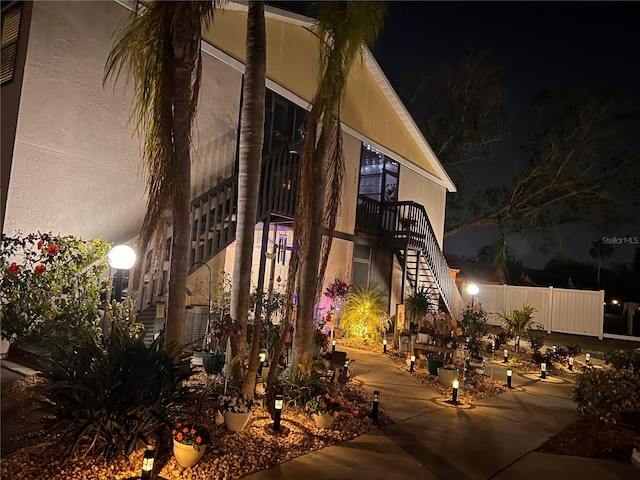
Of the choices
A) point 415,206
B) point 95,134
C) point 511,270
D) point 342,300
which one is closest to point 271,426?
point 95,134

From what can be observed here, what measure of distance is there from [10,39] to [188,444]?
20.1 ft

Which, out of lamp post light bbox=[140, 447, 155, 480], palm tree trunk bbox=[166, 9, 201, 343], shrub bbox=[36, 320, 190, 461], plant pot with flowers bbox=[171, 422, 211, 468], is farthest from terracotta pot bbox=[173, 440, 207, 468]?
palm tree trunk bbox=[166, 9, 201, 343]

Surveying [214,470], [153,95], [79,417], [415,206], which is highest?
[415,206]

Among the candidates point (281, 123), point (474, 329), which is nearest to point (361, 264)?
point (474, 329)

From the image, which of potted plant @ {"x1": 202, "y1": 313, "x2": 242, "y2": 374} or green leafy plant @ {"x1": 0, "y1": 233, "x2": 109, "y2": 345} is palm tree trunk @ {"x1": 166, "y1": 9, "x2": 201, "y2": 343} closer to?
potted plant @ {"x1": 202, "y1": 313, "x2": 242, "y2": 374}

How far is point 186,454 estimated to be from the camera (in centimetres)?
392

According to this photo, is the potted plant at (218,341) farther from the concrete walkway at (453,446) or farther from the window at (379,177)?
the window at (379,177)

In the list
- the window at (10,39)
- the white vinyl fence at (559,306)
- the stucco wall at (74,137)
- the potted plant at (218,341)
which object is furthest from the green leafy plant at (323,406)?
the white vinyl fence at (559,306)

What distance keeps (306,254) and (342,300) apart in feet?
20.6

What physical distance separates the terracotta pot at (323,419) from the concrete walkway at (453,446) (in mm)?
314

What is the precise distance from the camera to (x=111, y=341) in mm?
4281

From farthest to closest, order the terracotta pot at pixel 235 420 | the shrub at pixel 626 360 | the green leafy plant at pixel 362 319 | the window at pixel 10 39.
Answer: the green leafy plant at pixel 362 319, the shrub at pixel 626 360, the window at pixel 10 39, the terracotta pot at pixel 235 420

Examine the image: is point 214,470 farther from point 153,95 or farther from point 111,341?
point 153,95

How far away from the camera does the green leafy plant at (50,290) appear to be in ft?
18.3
